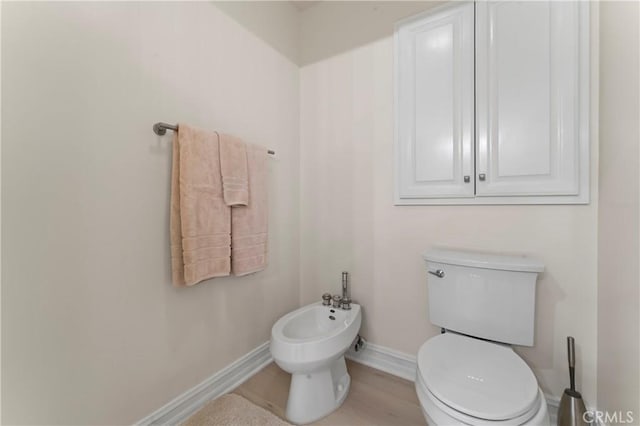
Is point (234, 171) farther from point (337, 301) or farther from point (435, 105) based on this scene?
point (435, 105)

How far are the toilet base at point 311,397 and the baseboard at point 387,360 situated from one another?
0.39m

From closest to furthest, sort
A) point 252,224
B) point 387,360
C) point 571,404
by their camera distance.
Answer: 1. point 571,404
2. point 252,224
3. point 387,360

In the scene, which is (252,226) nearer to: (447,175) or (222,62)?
(222,62)

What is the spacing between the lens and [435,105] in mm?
1399

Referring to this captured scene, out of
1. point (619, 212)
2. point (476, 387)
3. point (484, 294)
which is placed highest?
point (619, 212)

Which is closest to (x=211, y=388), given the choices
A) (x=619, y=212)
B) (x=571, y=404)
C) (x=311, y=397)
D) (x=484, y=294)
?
(x=311, y=397)

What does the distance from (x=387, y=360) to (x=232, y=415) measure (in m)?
0.89

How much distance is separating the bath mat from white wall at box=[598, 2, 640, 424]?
127 cm

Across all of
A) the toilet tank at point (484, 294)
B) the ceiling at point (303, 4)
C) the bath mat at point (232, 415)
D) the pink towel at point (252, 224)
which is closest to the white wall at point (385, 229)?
the ceiling at point (303, 4)

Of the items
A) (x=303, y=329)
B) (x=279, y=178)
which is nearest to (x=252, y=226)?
(x=279, y=178)

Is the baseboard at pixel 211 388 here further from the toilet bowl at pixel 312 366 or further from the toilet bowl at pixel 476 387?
the toilet bowl at pixel 476 387

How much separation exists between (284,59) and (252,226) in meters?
1.18

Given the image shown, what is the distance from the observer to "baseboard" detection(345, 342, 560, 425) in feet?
4.89

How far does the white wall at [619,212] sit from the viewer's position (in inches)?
31.4
